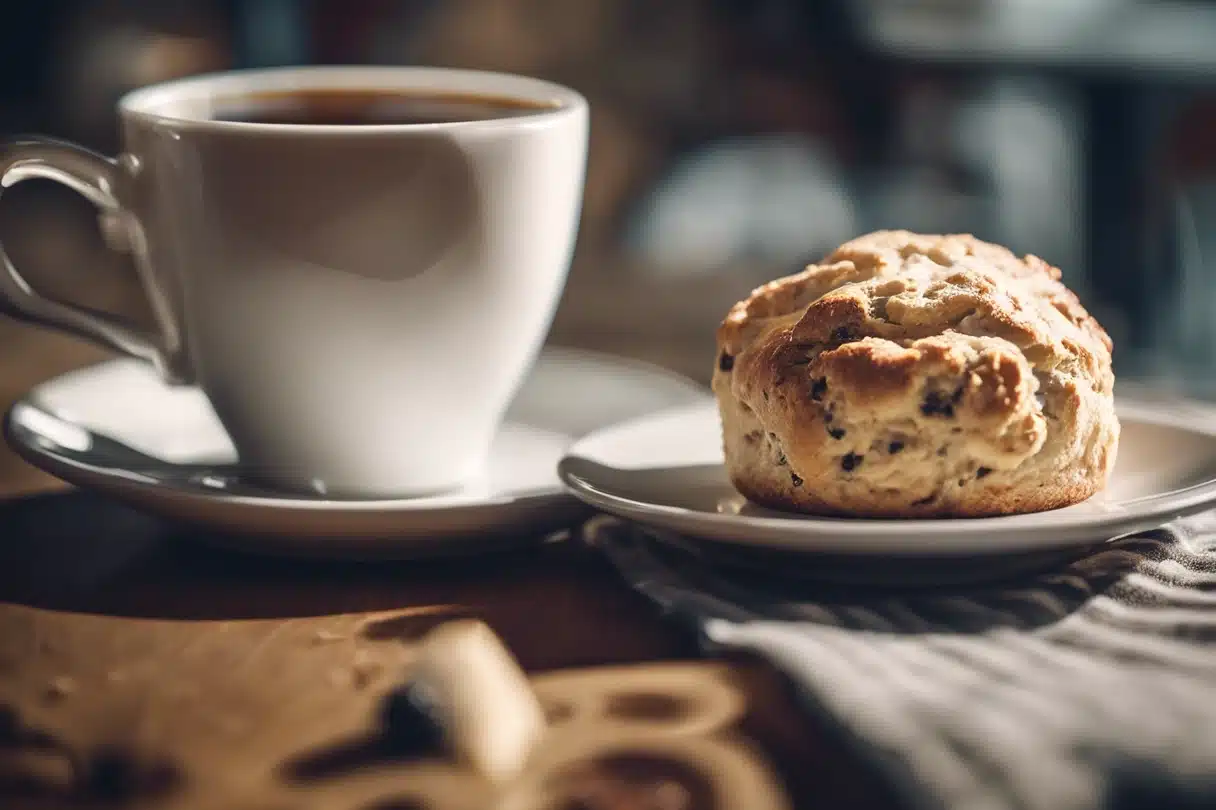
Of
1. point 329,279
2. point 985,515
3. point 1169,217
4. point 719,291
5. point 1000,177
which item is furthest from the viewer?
point 1000,177

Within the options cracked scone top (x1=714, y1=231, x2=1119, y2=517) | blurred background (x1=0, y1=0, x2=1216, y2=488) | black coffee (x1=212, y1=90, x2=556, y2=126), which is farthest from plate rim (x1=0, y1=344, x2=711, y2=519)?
blurred background (x1=0, y1=0, x2=1216, y2=488)

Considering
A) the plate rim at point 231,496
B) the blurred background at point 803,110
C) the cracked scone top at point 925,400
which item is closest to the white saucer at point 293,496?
the plate rim at point 231,496

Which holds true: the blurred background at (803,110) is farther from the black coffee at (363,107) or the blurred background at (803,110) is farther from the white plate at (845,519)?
the white plate at (845,519)

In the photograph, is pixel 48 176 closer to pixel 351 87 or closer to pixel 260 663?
pixel 351 87

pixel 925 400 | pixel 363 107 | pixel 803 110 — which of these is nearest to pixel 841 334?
pixel 925 400

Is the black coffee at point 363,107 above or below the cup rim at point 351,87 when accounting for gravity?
below

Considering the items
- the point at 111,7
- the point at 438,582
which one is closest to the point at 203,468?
the point at 438,582

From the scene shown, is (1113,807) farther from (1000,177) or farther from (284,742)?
(1000,177)
